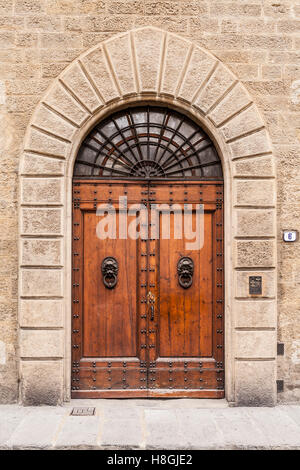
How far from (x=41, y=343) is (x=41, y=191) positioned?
179cm

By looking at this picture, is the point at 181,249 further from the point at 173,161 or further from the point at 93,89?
the point at 93,89

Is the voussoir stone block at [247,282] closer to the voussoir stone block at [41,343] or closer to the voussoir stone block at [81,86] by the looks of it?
the voussoir stone block at [41,343]

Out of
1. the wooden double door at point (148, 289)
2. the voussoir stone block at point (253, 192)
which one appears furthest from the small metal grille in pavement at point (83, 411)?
the voussoir stone block at point (253, 192)

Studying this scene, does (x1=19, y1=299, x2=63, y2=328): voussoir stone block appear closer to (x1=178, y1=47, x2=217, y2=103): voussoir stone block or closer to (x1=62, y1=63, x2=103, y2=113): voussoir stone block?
(x1=62, y1=63, x2=103, y2=113): voussoir stone block

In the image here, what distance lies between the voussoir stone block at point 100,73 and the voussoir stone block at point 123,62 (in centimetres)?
10

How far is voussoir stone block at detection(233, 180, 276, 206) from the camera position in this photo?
17.5 feet

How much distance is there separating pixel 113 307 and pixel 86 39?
10.7 ft

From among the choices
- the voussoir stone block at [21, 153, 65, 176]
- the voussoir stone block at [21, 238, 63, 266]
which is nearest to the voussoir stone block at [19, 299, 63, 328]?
the voussoir stone block at [21, 238, 63, 266]

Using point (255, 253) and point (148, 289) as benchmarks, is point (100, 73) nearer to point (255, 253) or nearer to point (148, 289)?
point (148, 289)

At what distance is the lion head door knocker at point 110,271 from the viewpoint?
17.8 ft

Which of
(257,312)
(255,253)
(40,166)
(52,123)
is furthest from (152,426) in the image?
(52,123)

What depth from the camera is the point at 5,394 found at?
5.29 m

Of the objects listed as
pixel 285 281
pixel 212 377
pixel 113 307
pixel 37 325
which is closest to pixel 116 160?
pixel 113 307

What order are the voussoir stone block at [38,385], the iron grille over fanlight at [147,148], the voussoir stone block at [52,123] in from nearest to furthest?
the voussoir stone block at [38,385], the voussoir stone block at [52,123], the iron grille over fanlight at [147,148]
